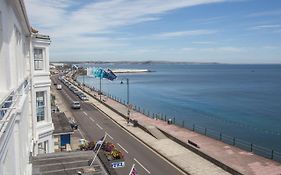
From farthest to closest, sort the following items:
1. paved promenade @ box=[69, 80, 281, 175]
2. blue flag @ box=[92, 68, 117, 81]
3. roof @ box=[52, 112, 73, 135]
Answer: blue flag @ box=[92, 68, 117, 81] < roof @ box=[52, 112, 73, 135] < paved promenade @ box=[69, 80, 281, 175]

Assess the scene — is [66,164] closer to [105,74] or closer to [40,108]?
[40,108]

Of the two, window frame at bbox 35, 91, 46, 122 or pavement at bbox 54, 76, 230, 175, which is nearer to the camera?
window frame at bbox 35, 91, 46, 122

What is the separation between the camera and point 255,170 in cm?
2716

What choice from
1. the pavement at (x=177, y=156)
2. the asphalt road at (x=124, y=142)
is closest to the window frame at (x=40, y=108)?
the asphalt road at (x=124, y=142)

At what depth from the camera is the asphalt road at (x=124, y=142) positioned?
90.9 feet

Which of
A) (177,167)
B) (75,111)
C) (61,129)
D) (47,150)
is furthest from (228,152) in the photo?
(75,111)

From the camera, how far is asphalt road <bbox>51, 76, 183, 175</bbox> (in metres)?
27.7

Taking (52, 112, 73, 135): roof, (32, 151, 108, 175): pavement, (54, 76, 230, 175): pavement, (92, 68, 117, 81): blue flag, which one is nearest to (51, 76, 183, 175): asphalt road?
(54, 76, 230, 175): pavement

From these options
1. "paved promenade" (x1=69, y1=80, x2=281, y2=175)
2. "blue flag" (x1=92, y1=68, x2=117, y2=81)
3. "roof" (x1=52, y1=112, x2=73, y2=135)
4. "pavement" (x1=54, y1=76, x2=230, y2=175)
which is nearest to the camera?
"pavement" (x1=54, y1=76, x2=230, y2=175)

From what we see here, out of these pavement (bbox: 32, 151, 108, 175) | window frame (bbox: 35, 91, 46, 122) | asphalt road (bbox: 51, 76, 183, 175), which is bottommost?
asphalt road (bbox: 51, 76, 183, 175)

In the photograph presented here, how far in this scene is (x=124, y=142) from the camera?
3694cm

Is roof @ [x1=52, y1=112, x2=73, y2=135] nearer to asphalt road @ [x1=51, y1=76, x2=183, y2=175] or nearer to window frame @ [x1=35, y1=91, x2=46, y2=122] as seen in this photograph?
asphalt road @ [x1=51, y1=76, x2=183, y2=175]

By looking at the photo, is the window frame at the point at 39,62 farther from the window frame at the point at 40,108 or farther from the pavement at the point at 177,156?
the pavement at the point at 177,156

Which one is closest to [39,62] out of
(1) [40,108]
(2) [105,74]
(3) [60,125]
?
(1) [40,108]
